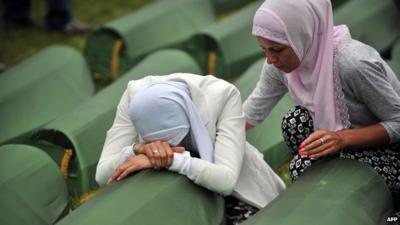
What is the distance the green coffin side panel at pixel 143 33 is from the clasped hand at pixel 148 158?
2.24 m

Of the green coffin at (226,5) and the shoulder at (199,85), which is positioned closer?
the shoulder at (199,85)

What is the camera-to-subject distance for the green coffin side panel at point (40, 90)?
13.3 feet

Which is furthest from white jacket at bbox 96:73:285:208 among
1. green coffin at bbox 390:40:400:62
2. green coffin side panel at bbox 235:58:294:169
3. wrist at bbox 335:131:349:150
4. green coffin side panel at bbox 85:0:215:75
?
green coffin side panel at bbox 85:0:215:75

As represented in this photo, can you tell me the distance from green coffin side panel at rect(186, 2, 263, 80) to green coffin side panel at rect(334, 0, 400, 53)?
1.89ft

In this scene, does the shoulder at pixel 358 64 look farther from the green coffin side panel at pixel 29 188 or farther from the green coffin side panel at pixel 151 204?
the green coffin side panel at pixel 29 188

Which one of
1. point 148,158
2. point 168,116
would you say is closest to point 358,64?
point 168,116

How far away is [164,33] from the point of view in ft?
17.0

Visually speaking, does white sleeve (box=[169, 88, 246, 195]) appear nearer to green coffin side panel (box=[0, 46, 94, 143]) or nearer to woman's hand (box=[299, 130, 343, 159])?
woman's hand (box=[299, 130, 343, 159])

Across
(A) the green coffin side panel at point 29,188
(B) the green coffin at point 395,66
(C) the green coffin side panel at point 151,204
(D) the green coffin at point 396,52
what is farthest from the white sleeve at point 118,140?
(D) the green coffin at point 396,52

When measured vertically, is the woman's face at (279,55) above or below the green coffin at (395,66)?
above

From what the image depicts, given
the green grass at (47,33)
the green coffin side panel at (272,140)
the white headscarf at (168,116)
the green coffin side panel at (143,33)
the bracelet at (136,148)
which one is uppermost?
the white headscarf at (168,116)

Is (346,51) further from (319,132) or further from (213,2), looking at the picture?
(213,2)

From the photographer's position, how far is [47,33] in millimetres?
6203

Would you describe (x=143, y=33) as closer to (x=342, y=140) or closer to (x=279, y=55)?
(x=279, y=55)
